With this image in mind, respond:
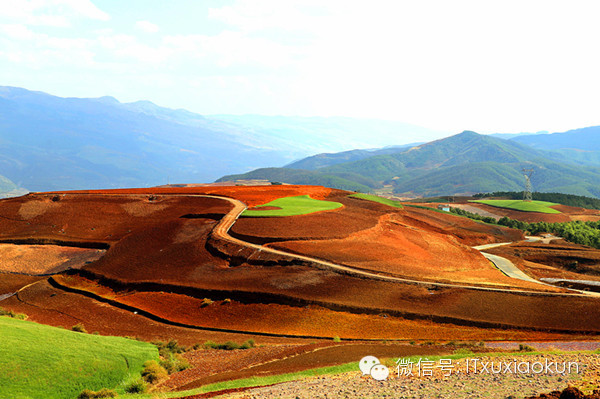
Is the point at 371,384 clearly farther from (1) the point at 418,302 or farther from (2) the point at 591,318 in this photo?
(2) the point at 591,318

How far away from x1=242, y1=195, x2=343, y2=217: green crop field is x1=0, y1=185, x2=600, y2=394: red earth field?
239 centimetres

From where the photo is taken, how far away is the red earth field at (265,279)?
28.5 m

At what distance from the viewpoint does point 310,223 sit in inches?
1993

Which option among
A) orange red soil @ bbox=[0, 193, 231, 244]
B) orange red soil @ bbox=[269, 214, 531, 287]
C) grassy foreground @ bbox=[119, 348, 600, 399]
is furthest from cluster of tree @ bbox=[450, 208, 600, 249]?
grassy foreground @ bbox=[119, 348, 600, 399]

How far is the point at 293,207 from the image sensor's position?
59688 millimetres

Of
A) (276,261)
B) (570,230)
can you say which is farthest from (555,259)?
(276,261)

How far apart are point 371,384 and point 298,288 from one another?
18.8m

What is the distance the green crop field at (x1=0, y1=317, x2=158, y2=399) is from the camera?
15.4 metres

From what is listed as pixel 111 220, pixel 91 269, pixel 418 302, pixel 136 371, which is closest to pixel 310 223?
pixel 418 302

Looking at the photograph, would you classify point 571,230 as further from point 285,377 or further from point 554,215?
point 285,377

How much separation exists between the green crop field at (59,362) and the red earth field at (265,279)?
7.70 metres

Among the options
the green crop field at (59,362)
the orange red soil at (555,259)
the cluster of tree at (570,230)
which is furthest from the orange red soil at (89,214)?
the cluster of tree at (570,230)

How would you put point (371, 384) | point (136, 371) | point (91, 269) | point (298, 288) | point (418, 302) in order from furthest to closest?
point (91, 269) < point (298, 288) < point (418, 302) < point (136, 371) < point (371, 384)

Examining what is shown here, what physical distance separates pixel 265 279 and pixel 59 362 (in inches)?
791
